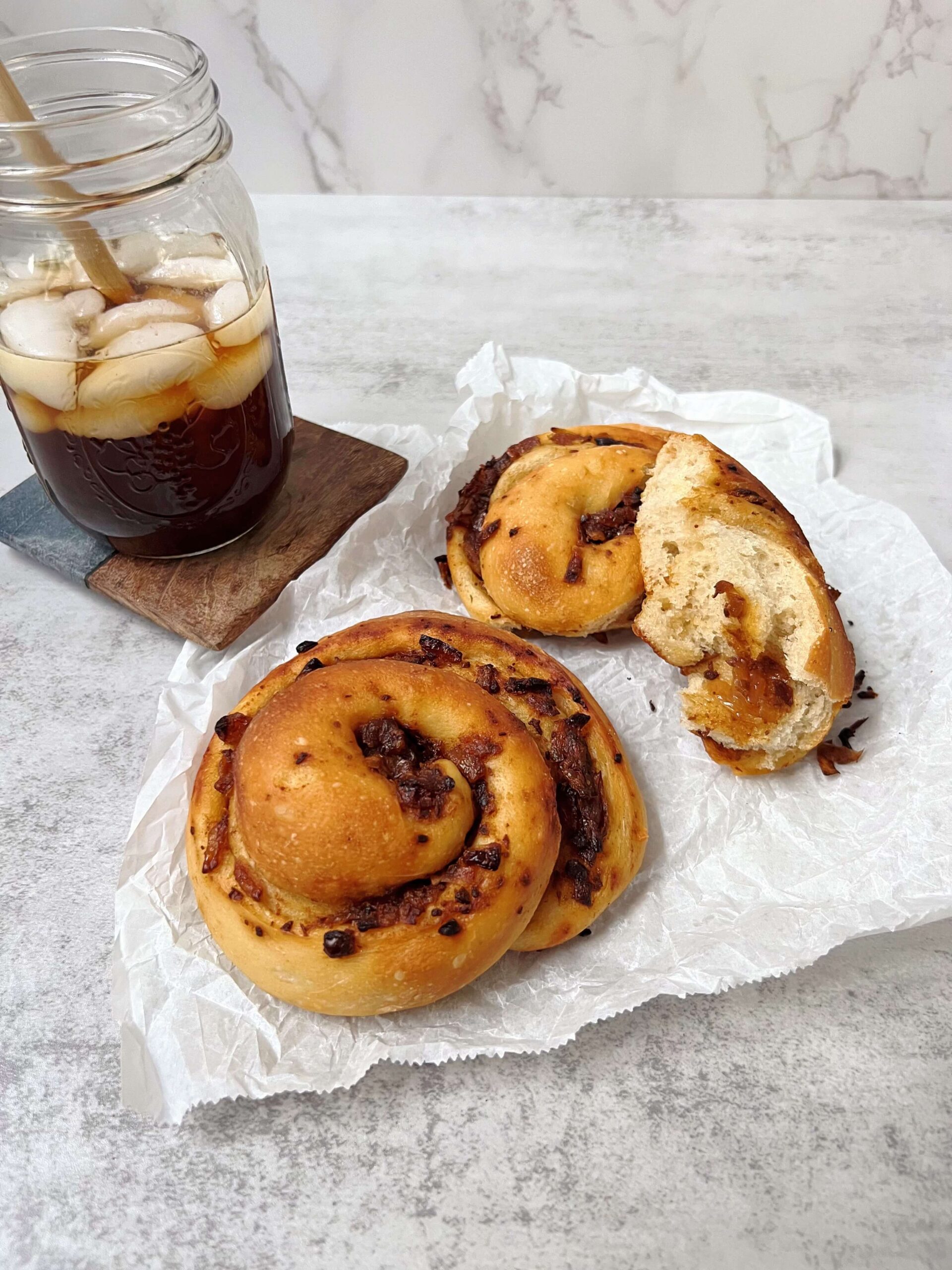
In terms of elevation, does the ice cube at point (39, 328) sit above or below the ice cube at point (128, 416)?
above

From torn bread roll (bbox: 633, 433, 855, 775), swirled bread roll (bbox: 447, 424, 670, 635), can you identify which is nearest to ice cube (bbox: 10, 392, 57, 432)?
swirled bread roll (bbox: 447, 424, 670, 635)

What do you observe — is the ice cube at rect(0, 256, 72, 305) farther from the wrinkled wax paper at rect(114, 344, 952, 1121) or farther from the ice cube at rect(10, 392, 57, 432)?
the wrinkled wax paper at rect(114, 344, 952, 1121)

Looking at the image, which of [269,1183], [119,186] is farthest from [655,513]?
[269,1183]

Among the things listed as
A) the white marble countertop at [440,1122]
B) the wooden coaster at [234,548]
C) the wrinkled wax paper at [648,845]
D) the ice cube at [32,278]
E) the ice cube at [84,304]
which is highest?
the ice cube at [32,278]

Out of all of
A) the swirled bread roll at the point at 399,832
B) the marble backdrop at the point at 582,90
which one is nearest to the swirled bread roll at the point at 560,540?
the swirled bread roll at the point at 399,832

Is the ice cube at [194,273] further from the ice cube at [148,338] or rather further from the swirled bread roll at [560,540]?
the swirled bread roll at [560,540]

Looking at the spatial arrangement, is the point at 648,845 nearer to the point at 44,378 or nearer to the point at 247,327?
the point at 247,327
